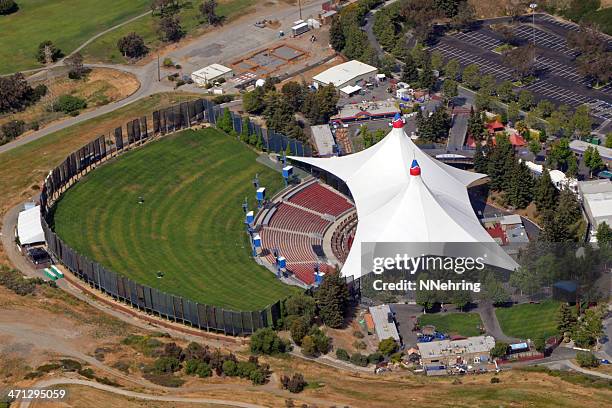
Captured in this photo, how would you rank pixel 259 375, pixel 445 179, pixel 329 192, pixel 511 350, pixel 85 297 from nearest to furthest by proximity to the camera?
1. pixel 259 375
2. pixel 511 350
3. pixel 85 297
4. pixel 445 179
5. pixel 329 192

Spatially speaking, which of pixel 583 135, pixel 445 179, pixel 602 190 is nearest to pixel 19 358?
pixel 445 179

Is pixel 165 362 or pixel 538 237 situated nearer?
pixel 165 362

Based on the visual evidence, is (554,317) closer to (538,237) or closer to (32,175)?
(538,237)

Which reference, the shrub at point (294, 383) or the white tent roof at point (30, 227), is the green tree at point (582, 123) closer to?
the shrub at point (294, 383)

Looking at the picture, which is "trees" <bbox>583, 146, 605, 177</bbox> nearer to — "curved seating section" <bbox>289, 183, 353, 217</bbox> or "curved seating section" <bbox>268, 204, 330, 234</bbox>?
"curved seating section" <bbox>289, 183, 353, 217</bbox>

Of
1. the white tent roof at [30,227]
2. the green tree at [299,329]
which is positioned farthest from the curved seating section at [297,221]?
the white tent roof at [30,227]

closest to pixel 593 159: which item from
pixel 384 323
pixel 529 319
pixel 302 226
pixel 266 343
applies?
pixel 529 319

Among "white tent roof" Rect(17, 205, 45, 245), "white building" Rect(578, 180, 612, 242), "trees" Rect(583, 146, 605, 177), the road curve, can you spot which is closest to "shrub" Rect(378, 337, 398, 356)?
the road curve

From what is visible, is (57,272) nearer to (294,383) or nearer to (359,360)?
(294,383)
